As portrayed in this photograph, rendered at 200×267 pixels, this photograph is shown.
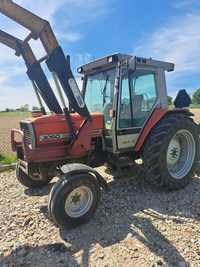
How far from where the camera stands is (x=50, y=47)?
159 inches

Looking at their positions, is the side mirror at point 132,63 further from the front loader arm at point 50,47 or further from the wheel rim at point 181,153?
the wheel rim at point 181,153

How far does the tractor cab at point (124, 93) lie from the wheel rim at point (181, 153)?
75cm

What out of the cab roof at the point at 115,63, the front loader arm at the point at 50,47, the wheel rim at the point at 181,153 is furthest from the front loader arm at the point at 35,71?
the wheel rim at the point at 181,153

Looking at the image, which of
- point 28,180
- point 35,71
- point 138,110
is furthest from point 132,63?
point 28,180

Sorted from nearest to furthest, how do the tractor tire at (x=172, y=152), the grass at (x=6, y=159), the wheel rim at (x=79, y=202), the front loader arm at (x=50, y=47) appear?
the front loader arm at (x=50, y=47)
the wheel rim at (x=79, y=202)
the tractor tire at (x=172, y=152)
the grass at (x=6, y=159)

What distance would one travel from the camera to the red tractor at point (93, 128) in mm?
3969

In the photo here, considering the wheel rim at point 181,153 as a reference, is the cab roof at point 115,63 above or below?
above

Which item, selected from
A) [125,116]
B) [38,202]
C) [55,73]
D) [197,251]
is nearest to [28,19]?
[55,73]

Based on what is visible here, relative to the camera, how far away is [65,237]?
3.71 m

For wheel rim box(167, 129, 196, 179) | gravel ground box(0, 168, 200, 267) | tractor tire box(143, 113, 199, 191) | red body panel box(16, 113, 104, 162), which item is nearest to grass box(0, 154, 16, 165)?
gravel ground box(0, 168, 200, 267)

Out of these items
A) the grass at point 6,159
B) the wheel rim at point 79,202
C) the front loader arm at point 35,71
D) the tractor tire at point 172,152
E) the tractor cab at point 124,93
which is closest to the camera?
the wheel rim at point 79,202

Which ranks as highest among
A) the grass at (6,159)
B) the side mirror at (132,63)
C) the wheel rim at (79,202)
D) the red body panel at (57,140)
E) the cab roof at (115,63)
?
the cab roof at (115,63)

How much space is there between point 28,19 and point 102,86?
1.81m

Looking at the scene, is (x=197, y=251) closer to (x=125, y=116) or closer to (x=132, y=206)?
(x=132, y=206)
